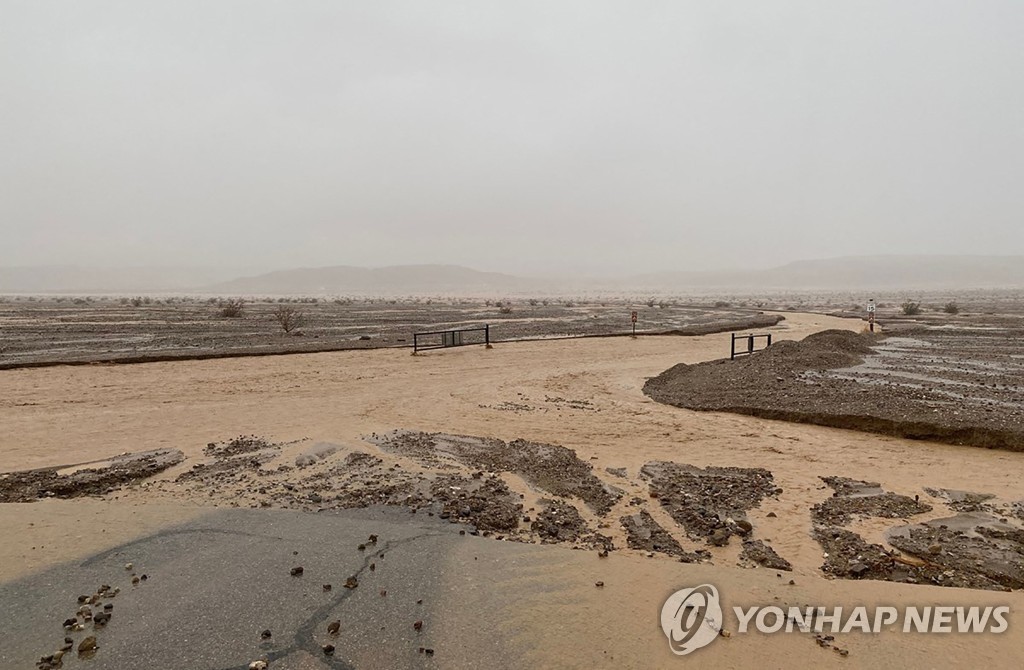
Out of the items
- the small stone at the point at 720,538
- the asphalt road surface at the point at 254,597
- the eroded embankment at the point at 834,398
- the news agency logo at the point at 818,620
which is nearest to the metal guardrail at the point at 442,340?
the eroded embankment at the point at 834,398

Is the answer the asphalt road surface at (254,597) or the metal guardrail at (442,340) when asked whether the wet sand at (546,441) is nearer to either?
the asphalt road surface at (254,597)

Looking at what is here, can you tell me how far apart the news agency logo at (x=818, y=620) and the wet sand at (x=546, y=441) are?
0.33 ft

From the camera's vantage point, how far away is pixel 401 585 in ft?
15.5

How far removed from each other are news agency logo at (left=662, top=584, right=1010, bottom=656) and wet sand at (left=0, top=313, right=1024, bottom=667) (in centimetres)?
10

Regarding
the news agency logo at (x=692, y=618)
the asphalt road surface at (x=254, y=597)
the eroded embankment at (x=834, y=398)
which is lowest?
the news agency logo at (x=692, y=618)

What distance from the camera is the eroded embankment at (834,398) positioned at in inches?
360

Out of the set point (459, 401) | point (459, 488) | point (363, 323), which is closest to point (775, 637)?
point (459, 488)

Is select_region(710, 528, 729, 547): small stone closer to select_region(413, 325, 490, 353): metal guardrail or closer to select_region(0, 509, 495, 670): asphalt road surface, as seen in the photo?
select_region(0, 509, 495, 670): asphalt road surface

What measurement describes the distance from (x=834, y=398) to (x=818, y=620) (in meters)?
8.80

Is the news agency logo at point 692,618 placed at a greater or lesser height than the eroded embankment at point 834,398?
lesser

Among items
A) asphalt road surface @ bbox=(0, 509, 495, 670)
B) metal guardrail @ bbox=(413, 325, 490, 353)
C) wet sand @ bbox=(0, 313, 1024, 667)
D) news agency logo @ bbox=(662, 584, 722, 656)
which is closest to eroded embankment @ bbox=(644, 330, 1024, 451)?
wet sand @ bbox=(0, 313, 1024, 667)

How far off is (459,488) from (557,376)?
30.7 ft

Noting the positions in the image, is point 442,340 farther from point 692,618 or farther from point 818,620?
point 818,620

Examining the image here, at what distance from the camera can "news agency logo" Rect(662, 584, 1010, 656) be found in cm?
408
